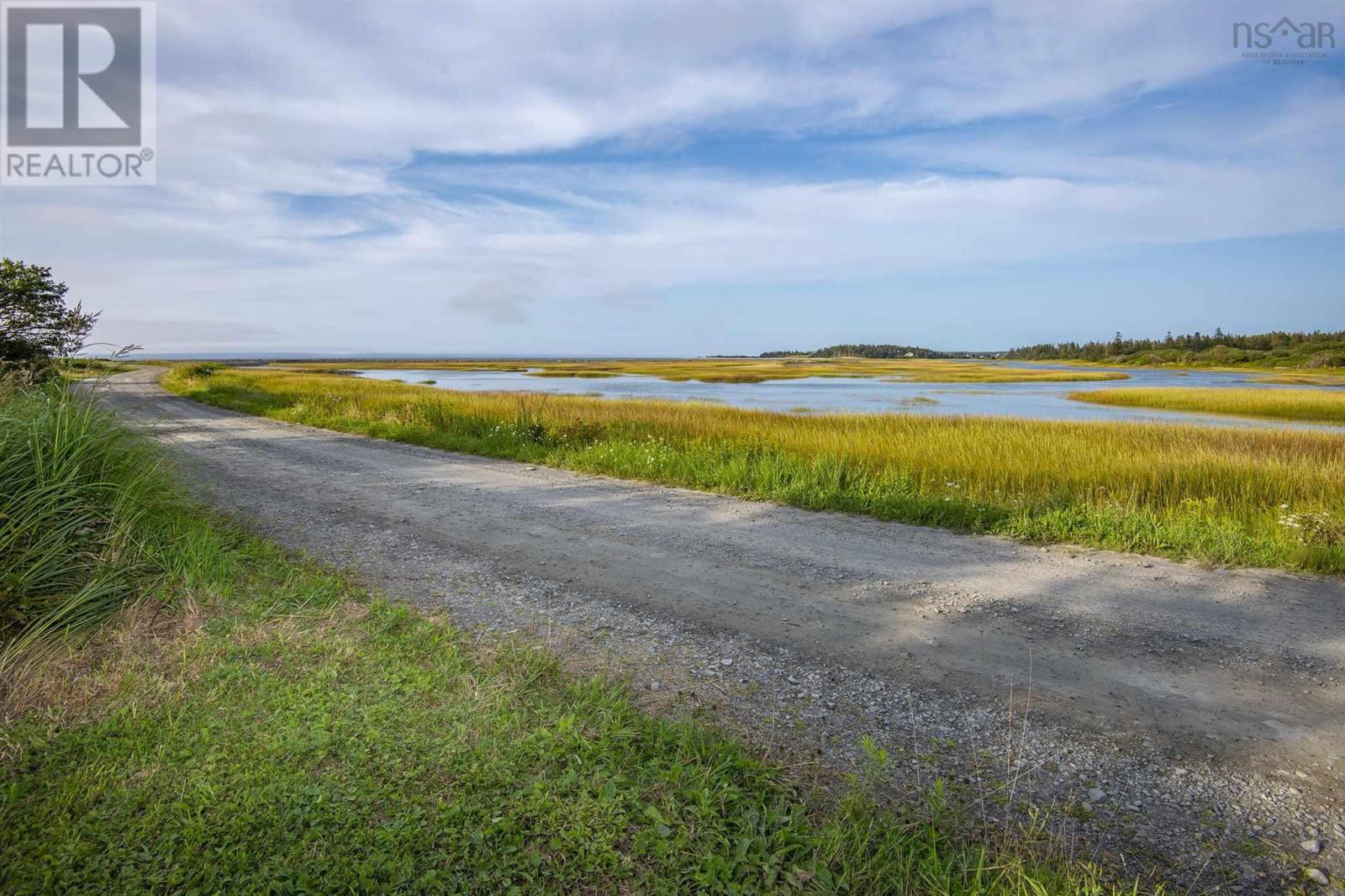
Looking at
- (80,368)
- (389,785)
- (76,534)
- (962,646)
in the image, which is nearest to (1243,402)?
(962,646)

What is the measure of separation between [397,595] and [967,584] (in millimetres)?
4747

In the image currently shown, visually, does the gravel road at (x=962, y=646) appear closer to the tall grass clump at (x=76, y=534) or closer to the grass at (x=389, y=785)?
the grass at (x=389, y=785)

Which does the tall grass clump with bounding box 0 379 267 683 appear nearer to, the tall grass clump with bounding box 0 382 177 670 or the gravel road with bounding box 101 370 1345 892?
the tall grass clump with bounding box 0 382 177 670

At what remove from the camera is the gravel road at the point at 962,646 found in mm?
3061

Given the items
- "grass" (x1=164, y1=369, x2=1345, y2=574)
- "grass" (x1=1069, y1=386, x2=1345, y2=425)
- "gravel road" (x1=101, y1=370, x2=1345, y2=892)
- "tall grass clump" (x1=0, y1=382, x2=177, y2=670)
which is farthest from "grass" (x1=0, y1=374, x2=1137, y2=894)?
"grass" (x1=1069, y1=386, x2=1345, y2=425)

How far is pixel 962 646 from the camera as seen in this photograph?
462cm

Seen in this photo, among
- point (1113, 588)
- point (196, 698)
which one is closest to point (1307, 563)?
point (1113, 588)

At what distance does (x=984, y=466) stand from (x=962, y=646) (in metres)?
7.06

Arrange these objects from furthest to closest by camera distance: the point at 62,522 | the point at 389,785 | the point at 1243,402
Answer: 1. the point at 1243,402
2. the point at 62,522
3. the point at 389,785

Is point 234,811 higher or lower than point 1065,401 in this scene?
lower

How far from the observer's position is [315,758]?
10.3 feet

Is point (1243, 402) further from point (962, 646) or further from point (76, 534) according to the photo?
point (76, 534)

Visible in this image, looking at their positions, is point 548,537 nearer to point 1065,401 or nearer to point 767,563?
point 767,563

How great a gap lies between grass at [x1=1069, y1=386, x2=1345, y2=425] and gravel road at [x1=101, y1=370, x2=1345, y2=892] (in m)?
35.1
